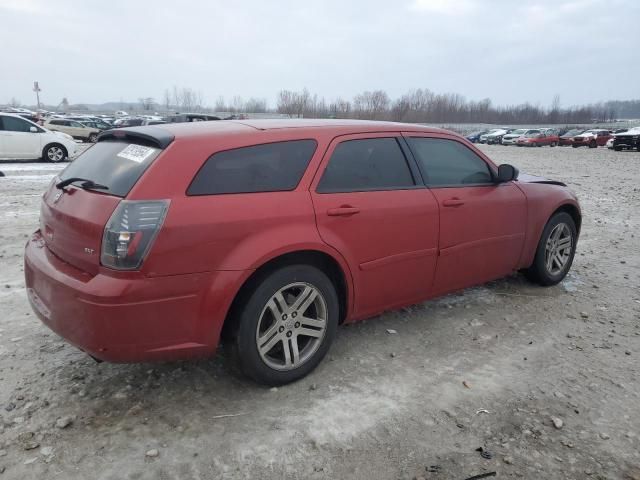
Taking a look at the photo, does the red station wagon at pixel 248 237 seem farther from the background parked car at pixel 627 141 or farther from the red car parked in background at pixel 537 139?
the red car parked in background at pixel 537 139

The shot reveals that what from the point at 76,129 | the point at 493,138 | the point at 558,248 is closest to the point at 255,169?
the point at 558,248

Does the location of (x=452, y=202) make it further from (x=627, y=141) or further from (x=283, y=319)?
(x=627, y=141)

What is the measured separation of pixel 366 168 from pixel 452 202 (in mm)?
838

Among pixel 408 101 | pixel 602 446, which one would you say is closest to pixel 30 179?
pixel 602 446

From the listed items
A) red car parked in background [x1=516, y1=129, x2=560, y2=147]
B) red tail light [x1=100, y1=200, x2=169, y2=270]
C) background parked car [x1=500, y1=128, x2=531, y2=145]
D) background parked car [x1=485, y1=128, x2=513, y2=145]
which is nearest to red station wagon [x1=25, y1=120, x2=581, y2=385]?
red tail light [x1=100, y1=200, x2=169, y2=270]

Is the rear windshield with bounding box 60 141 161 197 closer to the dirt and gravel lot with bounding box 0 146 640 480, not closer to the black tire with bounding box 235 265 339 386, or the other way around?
the black tire with bounding box 235 265 339 386

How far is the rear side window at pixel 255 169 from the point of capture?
279 centimetres

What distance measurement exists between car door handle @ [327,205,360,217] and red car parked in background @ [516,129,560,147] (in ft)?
138

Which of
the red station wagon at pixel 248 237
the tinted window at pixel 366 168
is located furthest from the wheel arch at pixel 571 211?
the tinted window at pixel 366 168

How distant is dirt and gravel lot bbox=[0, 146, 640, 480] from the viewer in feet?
8.11

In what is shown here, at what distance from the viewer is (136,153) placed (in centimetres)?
290

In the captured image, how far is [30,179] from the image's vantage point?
1170 cm

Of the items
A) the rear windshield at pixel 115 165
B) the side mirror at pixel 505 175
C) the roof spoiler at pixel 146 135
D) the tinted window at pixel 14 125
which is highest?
the roof spoiler at pixel 146 135

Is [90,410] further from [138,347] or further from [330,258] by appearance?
[330,258]
